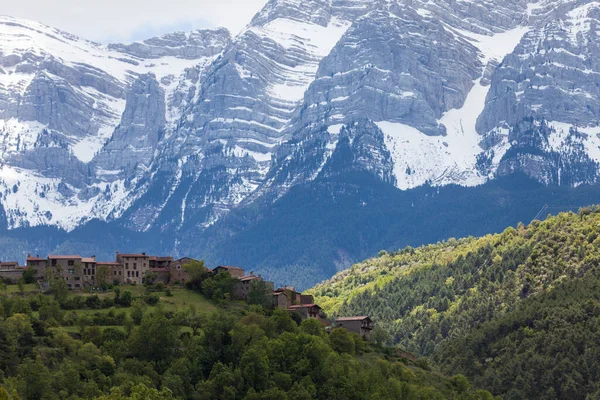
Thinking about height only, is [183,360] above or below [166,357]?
below

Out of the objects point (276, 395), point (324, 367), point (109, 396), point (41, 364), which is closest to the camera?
point (109, 396)

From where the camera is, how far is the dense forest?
538ft

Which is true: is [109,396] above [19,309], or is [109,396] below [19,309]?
below

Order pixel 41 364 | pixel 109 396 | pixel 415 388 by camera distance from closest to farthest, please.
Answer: pixel 109 396 → pixel 41 364 → pixel 415 388

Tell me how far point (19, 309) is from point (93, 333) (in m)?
11.0

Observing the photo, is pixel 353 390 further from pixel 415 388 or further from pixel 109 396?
pixel 109 396

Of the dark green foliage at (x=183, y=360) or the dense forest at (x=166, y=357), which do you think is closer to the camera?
the dark green foliage at (x=183, y=360)

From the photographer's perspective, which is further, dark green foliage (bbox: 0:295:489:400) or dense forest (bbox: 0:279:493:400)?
dense forest (bbox: 0:279:493:400)

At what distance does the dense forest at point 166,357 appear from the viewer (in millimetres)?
163875

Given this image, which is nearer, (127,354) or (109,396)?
(109,396)

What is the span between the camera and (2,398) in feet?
409

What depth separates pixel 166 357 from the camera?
180 m

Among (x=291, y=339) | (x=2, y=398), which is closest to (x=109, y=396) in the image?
(x=2, y=398)

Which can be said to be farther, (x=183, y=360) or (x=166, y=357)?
(x=166, y=357)
